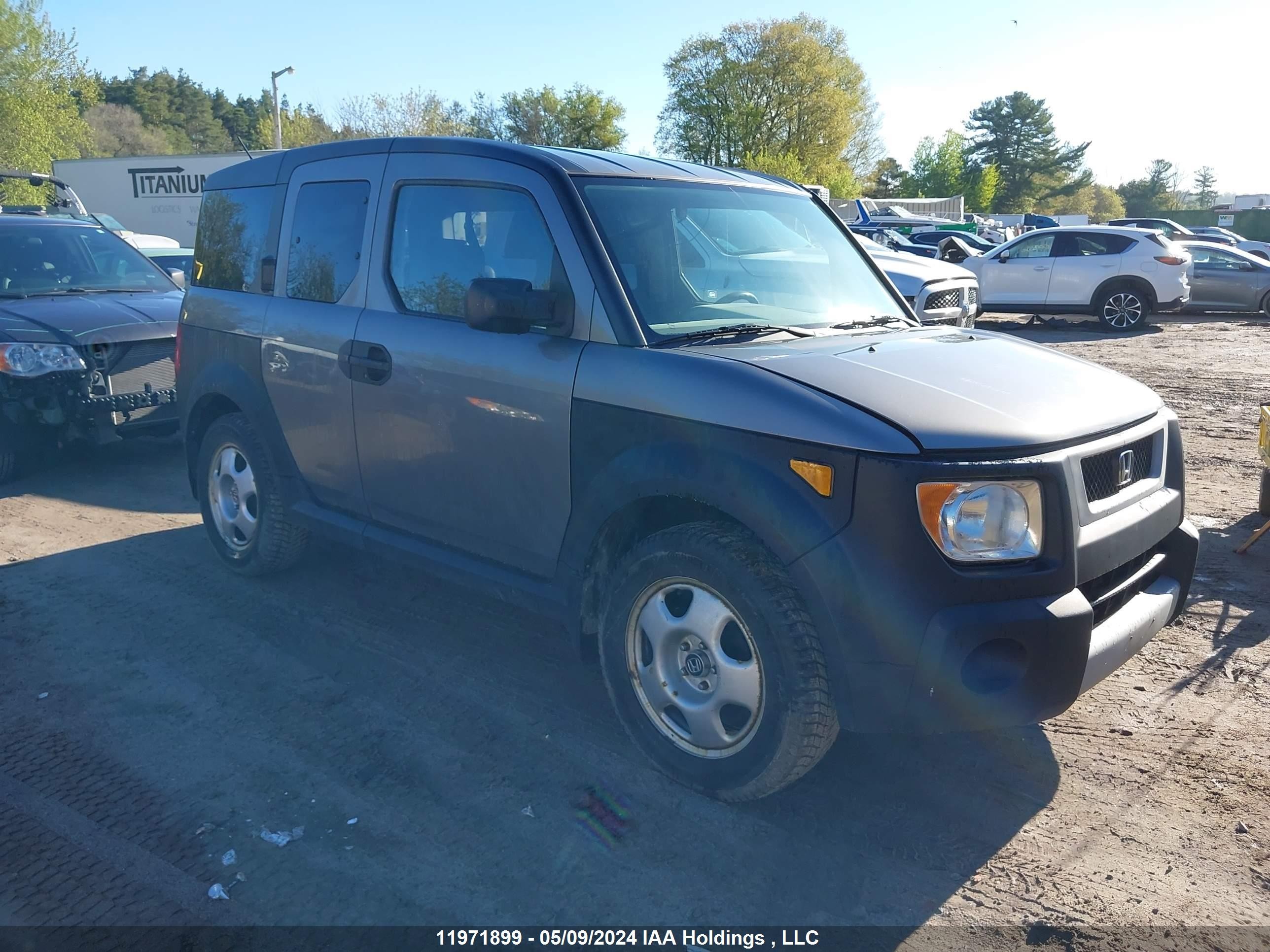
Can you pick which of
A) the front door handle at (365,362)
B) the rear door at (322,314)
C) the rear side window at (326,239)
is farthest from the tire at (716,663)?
the rear side window at (326,239)

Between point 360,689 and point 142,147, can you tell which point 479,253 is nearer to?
point 360,689

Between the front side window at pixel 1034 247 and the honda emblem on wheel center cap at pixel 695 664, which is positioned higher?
the front side window at pixel 1034 247

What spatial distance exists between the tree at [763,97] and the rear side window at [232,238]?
6920 cm

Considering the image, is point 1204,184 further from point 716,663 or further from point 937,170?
point 716,663

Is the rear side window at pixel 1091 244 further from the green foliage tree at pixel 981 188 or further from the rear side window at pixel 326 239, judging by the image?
the green foliage tree at pixel 981 188

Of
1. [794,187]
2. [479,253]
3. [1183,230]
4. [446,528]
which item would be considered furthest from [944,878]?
[1183,230]

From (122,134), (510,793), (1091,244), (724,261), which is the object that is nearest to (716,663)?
(510,793)

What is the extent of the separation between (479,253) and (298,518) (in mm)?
1718

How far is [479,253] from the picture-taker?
12.8ft

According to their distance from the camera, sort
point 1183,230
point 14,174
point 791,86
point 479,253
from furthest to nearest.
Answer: point 791,86
point 1183,230
point 14,174
point 479,253

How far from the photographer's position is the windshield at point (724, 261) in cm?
357

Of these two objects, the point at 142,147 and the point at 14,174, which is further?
the point at 142,147

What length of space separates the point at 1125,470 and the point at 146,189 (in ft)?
99.4

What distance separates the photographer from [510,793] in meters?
3.31
